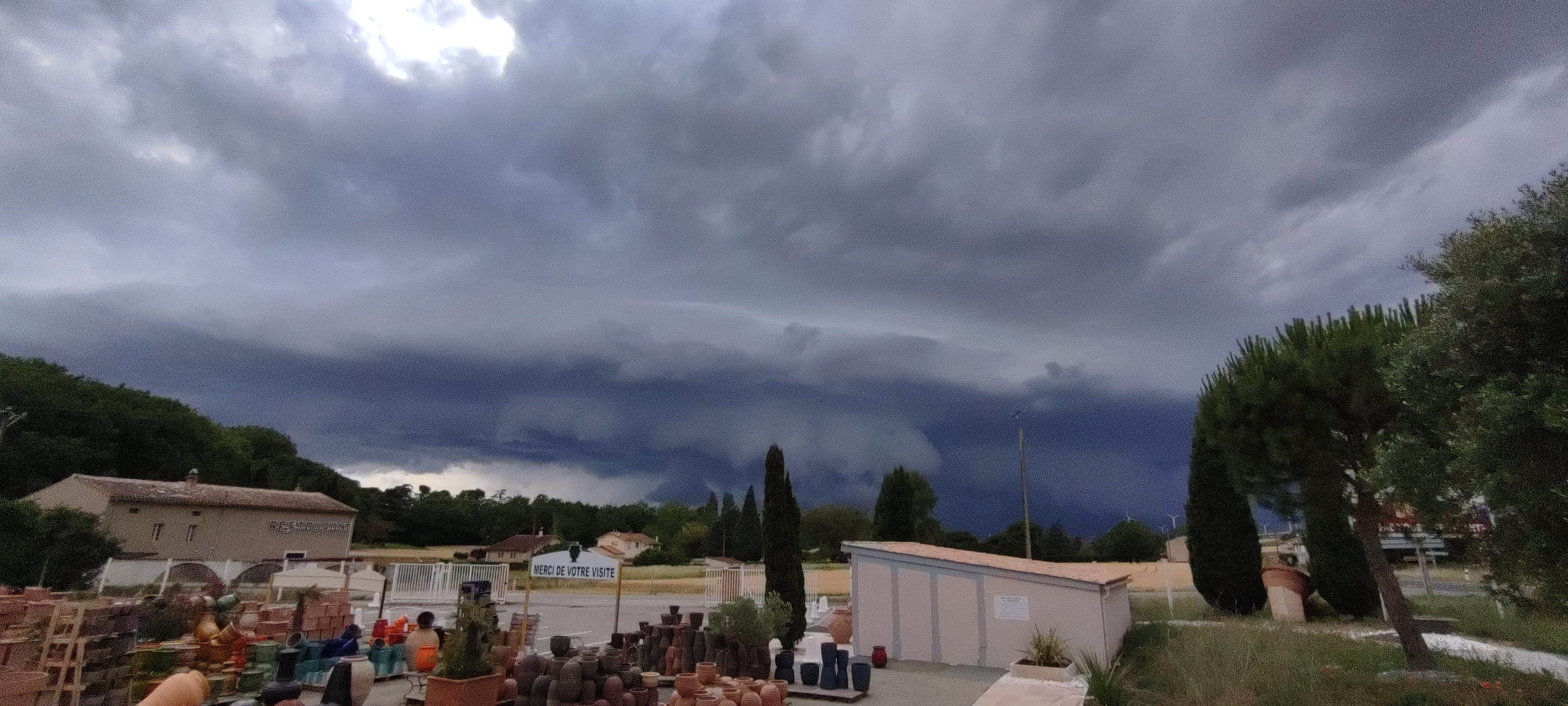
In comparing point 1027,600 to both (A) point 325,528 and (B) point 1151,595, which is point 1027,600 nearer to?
(B) point 1151,595

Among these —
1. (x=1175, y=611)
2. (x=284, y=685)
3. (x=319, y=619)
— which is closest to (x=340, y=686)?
(x=284, y=685)

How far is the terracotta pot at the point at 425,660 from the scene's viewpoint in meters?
9.36

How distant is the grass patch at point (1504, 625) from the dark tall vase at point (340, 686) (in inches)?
486

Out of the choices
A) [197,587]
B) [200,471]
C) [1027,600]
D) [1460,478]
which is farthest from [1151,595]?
[200,471]

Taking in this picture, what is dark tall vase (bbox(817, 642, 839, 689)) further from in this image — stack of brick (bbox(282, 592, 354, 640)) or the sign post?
stack of brick (bbox(282, 592, 354, 640))

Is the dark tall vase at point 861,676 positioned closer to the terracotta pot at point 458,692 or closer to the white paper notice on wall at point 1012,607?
the white paper notice on wall at point 1012,607

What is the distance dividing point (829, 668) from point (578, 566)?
184 inches

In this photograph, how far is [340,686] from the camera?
6789 mm

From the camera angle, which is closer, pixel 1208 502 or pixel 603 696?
pixel 603 696

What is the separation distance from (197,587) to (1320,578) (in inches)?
1326

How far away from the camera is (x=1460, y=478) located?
7.35 m

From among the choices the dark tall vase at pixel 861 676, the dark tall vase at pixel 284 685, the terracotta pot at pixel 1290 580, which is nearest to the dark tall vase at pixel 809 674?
the dark tall vase at pixel 861 676

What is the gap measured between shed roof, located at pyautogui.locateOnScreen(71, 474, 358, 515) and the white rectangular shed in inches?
1472

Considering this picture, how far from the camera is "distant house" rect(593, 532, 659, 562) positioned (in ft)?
44.5
